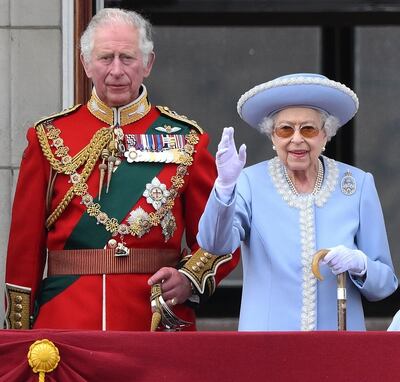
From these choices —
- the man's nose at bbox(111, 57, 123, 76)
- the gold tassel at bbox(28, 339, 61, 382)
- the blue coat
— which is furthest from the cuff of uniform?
the gold tassel at bbox(28, 339, 61, 382)

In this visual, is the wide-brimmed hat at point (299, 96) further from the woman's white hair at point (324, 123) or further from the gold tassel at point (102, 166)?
the gold tassel at point (102, 166)

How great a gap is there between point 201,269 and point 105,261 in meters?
0.29

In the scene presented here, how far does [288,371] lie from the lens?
4.84 m

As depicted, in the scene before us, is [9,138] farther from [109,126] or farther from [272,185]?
[272,185]

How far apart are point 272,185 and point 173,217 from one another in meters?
0.34

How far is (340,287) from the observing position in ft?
17.4

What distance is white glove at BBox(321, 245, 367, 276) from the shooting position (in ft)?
17.2

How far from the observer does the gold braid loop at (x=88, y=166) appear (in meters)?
5.60

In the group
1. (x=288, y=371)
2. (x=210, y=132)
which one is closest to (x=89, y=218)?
(x=288, y=371)

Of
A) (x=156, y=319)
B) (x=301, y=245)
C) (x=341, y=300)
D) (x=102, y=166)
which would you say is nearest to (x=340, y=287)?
(x=341, y=300)

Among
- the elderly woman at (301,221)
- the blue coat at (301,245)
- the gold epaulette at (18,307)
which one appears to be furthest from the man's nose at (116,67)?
the gold epaulette at (18,307)

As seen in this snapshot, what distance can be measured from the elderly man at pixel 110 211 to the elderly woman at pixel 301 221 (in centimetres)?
23

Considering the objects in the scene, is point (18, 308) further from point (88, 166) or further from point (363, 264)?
point (363, 264)

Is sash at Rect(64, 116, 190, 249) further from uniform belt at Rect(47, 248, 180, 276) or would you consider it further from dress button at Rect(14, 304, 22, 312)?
dress button at Rect(14, 304, 22, 312)
